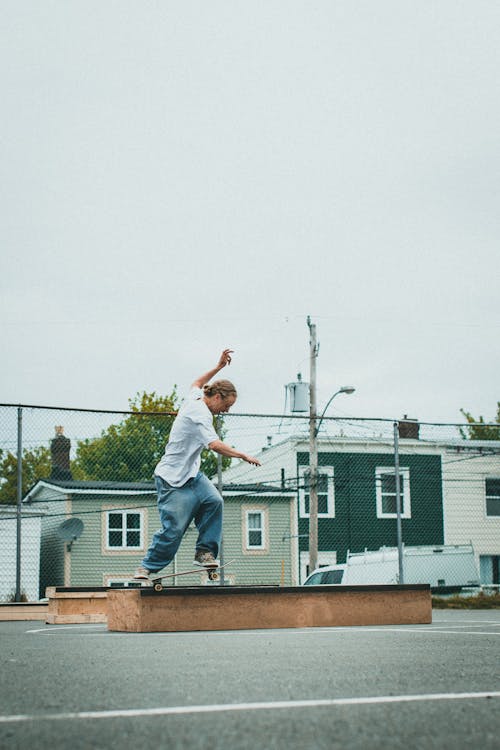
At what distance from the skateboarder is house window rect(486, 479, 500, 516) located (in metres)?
29.9

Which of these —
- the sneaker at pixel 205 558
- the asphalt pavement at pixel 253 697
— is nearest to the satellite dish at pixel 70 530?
the sneaker at pixel 205 558

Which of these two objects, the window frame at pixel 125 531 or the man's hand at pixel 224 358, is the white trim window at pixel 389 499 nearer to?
the window frame at pixel 125 531

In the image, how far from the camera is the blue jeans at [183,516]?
25.7 feet

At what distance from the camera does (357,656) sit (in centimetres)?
477

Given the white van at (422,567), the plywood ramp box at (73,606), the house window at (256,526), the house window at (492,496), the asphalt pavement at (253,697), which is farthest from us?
the house window at (492,496)

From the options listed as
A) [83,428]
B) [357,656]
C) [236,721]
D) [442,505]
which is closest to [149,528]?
[442,505]

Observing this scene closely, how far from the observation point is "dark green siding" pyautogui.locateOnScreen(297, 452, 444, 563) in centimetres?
3572

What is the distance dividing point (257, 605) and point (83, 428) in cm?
660

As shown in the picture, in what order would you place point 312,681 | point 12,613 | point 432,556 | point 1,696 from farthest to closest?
point 432,556, point 12,613, point 312,681, point 1,696

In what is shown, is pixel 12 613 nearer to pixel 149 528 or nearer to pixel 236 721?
pixel 236 721

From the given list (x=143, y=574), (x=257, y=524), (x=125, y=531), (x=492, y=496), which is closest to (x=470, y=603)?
(x=143, y=574)

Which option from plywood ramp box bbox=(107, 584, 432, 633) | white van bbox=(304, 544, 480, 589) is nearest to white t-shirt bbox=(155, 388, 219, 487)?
plywood ramp box bbox=(107, 584, 432, 633)

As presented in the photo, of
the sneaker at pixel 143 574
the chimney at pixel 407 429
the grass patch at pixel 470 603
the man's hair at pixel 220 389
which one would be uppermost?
the chimney at pixel 407 429

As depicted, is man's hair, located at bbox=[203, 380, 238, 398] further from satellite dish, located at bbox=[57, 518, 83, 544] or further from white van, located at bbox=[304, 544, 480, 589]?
white van, located at bbox=[304, 544, 480, 589]
